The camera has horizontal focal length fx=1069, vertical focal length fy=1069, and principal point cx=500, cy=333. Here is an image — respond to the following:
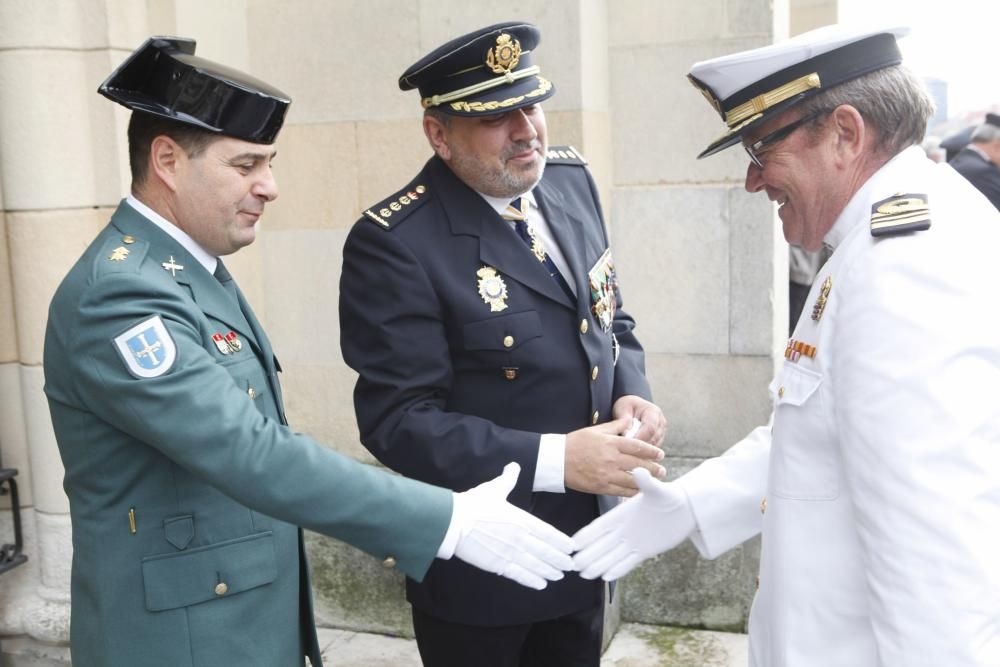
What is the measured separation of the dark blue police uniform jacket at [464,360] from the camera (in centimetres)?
243

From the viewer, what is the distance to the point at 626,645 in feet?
13.1

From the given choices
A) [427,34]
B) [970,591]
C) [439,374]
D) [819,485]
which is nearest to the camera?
[970,591]

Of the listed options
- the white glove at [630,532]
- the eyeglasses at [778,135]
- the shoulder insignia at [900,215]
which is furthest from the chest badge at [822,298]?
the white glove at [630,532]

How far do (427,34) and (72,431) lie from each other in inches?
92.0

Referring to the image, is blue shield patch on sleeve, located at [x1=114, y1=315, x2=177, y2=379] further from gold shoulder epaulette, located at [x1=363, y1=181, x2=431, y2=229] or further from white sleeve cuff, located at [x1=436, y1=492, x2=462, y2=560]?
gold shoulder epaulette, located at [x1=363, y1=181, x2=431, y2=229]

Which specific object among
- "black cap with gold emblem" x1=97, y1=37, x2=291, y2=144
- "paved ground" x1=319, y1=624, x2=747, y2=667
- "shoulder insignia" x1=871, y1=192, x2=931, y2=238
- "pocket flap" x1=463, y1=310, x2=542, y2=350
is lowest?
"paved ground" x1=319, y1=624, x2=747, y2=667

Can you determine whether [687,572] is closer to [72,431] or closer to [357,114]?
[357,114]

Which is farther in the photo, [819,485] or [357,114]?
[357,114]

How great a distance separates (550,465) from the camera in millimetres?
2422

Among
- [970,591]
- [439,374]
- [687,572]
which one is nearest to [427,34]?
[439,374]

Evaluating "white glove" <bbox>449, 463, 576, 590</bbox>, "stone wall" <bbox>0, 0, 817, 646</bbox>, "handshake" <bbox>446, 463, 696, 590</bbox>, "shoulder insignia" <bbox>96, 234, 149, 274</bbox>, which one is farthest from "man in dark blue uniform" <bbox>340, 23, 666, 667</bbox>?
"stone wall" <bbox>0, 0, 817, 646</bbox>

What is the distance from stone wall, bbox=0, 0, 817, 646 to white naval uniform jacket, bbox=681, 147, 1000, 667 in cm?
202

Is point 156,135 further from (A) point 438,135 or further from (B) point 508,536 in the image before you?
(B) point 508,536

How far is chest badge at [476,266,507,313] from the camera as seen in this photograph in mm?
2521
